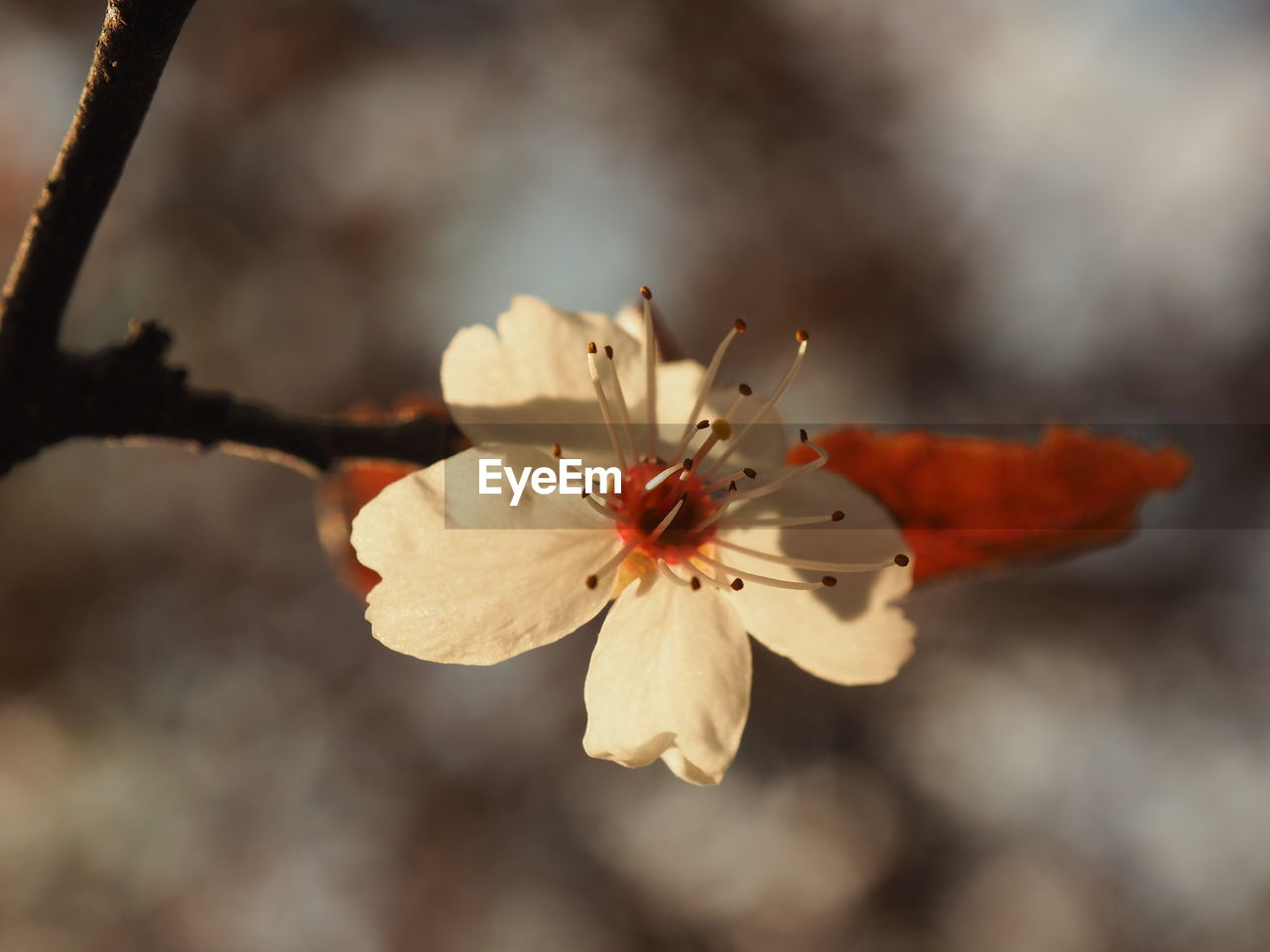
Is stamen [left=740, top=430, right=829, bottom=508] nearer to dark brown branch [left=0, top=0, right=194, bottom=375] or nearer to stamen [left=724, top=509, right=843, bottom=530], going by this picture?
stamen [left=724, top=509, right=843, bottom=530]

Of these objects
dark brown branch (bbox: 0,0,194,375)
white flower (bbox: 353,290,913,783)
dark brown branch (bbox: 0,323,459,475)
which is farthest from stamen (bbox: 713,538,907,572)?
dark brown branch (bbox: 0,0,194,375)

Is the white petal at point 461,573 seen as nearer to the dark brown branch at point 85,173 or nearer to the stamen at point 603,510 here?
the stamen at point 603,510

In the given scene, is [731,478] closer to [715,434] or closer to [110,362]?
[715,434]

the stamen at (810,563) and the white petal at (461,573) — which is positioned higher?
the stamen at (810,563)

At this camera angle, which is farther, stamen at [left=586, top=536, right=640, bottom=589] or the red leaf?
the red leaf

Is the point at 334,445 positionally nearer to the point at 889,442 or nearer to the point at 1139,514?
the point at 889,442

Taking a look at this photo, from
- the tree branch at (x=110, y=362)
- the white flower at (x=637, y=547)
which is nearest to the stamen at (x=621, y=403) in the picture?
the white flower at (x=637, y=547)
